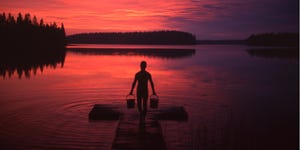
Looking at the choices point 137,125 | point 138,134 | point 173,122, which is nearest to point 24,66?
point 173,122

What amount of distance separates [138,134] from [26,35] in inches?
5577

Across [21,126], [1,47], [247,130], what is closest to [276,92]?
[247,130]

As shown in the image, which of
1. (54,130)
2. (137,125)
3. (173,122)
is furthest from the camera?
(173,122)

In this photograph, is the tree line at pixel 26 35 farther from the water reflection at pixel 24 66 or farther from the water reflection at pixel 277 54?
the water reflection at pixel 277 54

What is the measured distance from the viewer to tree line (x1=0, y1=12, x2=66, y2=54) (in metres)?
128

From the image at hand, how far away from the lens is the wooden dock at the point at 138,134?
43.0 feet

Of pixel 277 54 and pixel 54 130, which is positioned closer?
pixel 54 130

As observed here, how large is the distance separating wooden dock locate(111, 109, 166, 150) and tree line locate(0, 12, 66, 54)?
Result: 102493mm

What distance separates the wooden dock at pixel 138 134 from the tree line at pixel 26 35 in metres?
102

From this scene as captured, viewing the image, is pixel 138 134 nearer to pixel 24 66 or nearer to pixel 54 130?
pixel 54 130

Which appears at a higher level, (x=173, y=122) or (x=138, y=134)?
(x=138, y=134)

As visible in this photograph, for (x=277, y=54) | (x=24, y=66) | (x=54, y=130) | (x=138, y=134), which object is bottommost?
(x=54, y=130)

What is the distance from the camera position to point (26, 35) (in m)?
145

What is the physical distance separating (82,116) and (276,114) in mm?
12269
